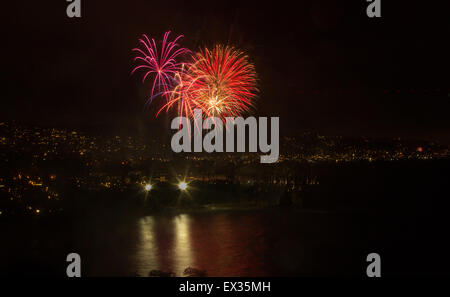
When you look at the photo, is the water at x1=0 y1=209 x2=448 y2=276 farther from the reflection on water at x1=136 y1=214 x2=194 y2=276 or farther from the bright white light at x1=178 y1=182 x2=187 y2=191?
the bright white light at x1=178 y1=182 x2=187 y2=191

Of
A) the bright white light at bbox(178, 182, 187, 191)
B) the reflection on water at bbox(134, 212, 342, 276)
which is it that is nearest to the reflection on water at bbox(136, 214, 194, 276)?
the reflection on water at bbox(134, 212, 342, 276)

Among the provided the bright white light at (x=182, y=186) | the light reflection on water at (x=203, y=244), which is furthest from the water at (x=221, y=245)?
the bright white light at (x=182, y=186)

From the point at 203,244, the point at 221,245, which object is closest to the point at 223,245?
the point at 221,245

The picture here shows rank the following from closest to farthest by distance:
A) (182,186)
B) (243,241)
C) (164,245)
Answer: (164,245), (243,241), (182,186)

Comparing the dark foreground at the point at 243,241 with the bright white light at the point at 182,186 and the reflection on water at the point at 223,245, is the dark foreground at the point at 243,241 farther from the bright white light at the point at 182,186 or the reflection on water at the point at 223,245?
the bright white light at the point at 182,186

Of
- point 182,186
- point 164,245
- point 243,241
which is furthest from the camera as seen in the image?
point 182,186

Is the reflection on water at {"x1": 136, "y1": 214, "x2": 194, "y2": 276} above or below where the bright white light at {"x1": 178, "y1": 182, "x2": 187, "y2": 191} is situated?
below

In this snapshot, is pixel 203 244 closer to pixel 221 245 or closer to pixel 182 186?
pixel 221 245

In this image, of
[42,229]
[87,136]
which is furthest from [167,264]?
[87,136]

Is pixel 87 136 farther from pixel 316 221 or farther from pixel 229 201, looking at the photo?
pixel 316 221
